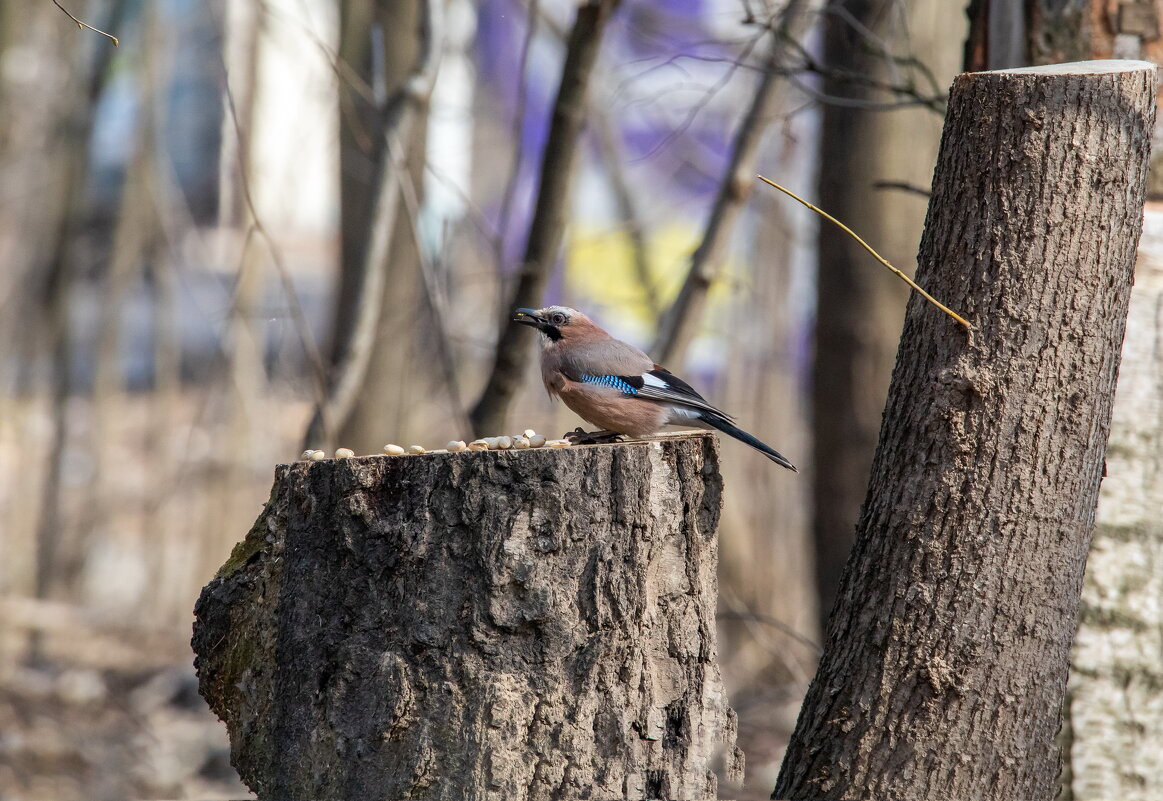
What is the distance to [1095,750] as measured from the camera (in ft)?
13.1

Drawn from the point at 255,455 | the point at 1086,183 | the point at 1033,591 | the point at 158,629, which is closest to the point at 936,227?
the point at 1086,183

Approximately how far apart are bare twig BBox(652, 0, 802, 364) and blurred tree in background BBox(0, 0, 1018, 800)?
17 mm

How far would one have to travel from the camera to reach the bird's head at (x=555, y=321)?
192 inches

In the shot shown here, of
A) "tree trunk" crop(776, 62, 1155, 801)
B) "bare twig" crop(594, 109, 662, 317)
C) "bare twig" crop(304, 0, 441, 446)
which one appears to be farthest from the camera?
"bare twig" crop(594, 109, 662, 317)

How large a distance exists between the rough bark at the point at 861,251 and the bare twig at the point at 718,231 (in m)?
0.89

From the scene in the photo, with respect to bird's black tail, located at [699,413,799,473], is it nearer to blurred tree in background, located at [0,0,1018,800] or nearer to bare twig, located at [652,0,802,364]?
blurred tree in background, located at [0,0,1018,800]

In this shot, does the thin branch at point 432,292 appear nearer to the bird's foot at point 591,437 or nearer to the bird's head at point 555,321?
the bird's head at point 555,321

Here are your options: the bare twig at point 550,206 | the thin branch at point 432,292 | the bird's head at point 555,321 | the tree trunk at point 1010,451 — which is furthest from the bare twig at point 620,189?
the tree trunk at point 1010,451

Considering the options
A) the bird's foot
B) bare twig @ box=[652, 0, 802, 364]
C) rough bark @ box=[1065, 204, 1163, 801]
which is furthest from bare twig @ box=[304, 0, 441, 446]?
rough bark @ box=[1065, 204, 1163, 801]

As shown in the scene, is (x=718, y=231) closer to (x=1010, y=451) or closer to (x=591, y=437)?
(x=591, y=437)

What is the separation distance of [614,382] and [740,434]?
54 cm

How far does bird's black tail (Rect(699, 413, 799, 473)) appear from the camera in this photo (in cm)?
393

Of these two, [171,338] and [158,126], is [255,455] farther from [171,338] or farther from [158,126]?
[158,126]

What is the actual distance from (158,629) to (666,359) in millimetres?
6263
